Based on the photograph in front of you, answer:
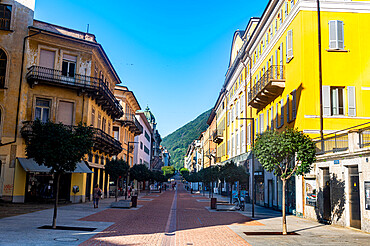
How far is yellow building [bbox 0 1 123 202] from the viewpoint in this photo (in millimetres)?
27875

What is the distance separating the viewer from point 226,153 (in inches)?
2154

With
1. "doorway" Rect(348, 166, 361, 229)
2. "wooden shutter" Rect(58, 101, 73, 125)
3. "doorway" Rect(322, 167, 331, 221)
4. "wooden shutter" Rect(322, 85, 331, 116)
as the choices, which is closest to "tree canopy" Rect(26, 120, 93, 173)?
"doorway" Rect(348, 166, 361, 229)

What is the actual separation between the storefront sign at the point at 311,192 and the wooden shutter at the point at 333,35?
910 cm

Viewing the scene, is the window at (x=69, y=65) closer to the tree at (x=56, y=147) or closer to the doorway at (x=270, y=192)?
the tree at (x=56, y=147)

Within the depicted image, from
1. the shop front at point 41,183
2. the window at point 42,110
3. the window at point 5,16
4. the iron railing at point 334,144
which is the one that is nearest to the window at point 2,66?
the window at point 5,16

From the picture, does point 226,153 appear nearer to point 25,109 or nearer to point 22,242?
point 25,109

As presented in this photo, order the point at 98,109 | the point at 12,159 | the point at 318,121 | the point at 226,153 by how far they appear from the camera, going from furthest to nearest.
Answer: the point at 226,153 < the point at 98,109 < the point at 12,159 < the point at 318,121

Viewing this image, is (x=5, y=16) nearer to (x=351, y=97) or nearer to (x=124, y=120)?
(x=124, y=120)

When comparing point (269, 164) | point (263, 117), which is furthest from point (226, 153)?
point (269, 164)

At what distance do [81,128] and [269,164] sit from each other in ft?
28.1

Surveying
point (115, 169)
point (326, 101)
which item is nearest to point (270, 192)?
point (326, 101)

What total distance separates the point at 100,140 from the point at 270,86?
1713 cm

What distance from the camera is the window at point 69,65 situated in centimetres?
3136

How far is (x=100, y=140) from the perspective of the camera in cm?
3481
